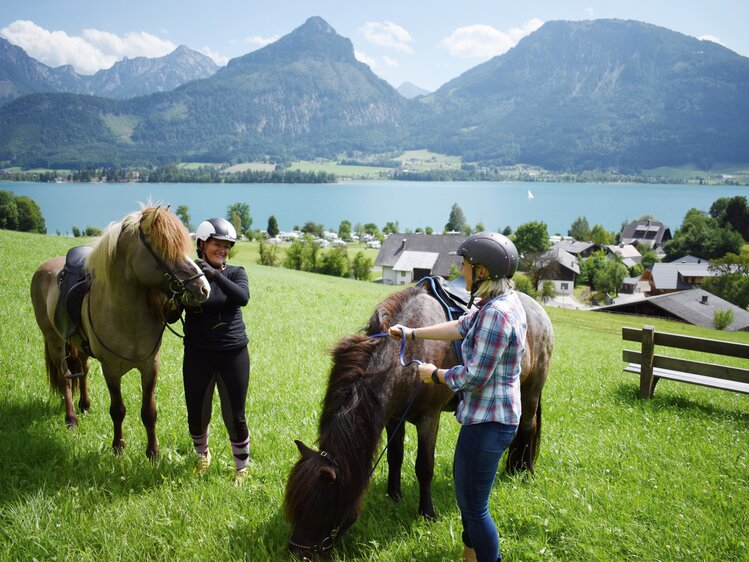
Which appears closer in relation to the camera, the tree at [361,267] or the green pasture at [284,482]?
the green pasture at [284,482]

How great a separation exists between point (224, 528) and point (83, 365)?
12.4 ft

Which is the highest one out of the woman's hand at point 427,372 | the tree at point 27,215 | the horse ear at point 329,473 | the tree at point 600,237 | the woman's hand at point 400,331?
the woman's hand at point 400,331

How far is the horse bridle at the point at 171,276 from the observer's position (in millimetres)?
3707

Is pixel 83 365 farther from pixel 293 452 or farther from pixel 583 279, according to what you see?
pixel 583 279

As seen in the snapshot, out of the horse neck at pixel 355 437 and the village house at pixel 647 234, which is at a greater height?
the horse neck at pixel 355 437

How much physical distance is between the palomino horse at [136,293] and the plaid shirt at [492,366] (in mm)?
2195

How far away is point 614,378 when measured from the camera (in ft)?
31.9

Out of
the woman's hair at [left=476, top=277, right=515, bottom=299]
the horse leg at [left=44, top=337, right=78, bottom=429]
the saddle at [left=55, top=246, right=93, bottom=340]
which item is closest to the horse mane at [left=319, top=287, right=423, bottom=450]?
the woman's hair at [left=476, top=277, right=515, bottom=299]

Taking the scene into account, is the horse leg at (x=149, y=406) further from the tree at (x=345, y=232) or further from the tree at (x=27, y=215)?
the tree at (x=345, y=232)

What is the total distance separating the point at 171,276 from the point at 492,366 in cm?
269

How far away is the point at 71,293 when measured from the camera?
15.6ft

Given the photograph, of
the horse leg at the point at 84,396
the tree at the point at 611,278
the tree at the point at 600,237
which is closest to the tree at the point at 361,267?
the tree at the point at 611,278

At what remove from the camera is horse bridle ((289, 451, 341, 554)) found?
301 cm

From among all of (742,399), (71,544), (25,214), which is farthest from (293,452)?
(25,214)
